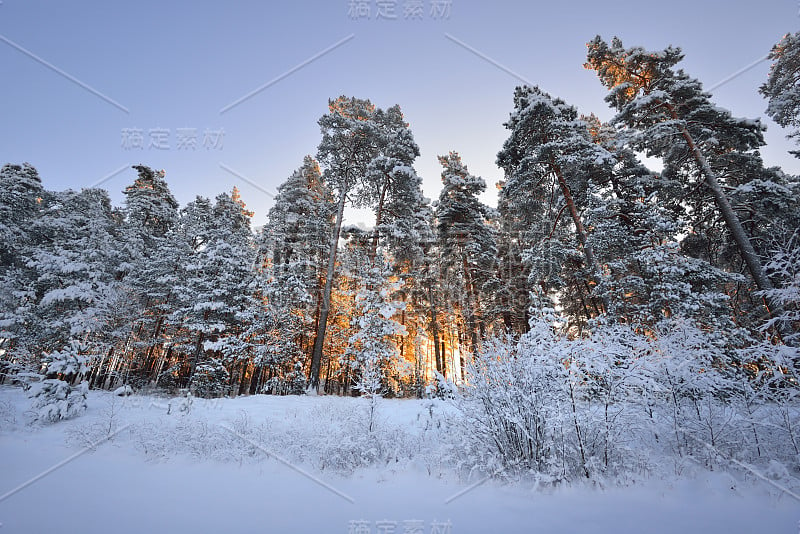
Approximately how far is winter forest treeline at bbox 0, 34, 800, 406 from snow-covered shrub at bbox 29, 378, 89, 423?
9.8 inches

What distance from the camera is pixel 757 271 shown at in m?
10.8

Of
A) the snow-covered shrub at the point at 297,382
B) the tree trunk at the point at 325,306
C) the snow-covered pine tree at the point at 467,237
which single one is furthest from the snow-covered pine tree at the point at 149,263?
the snow-covered pine tree at the point at 467,237

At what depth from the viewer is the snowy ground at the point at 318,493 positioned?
11.1 feet

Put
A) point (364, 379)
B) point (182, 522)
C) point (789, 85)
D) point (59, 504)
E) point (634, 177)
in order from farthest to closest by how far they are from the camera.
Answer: point (634, 177) < point (789, 85) < point (364, 379) < point (59, 504) < point (182, 522)

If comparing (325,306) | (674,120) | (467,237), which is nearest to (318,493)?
(325,306)

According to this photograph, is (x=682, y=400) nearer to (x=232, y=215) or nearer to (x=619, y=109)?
(x=619, y=109)

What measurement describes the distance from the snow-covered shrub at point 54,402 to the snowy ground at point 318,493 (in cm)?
137

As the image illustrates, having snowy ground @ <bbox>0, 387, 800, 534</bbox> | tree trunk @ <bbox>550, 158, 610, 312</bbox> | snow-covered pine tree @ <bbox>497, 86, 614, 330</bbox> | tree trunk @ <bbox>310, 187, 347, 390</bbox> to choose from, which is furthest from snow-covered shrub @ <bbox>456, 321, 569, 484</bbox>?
tree trunk @ <bbox>310, 187, 347, 390</bbox>

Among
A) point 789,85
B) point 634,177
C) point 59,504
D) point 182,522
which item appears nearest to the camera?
point 182,522

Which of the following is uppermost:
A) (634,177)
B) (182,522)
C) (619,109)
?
(619,109)

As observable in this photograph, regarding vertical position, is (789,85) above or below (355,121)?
below

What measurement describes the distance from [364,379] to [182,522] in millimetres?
3769

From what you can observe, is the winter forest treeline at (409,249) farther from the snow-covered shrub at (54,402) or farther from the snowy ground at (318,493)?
the snowy ground at (318,493)

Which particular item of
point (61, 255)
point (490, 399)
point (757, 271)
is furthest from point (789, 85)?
point (61, 255)
